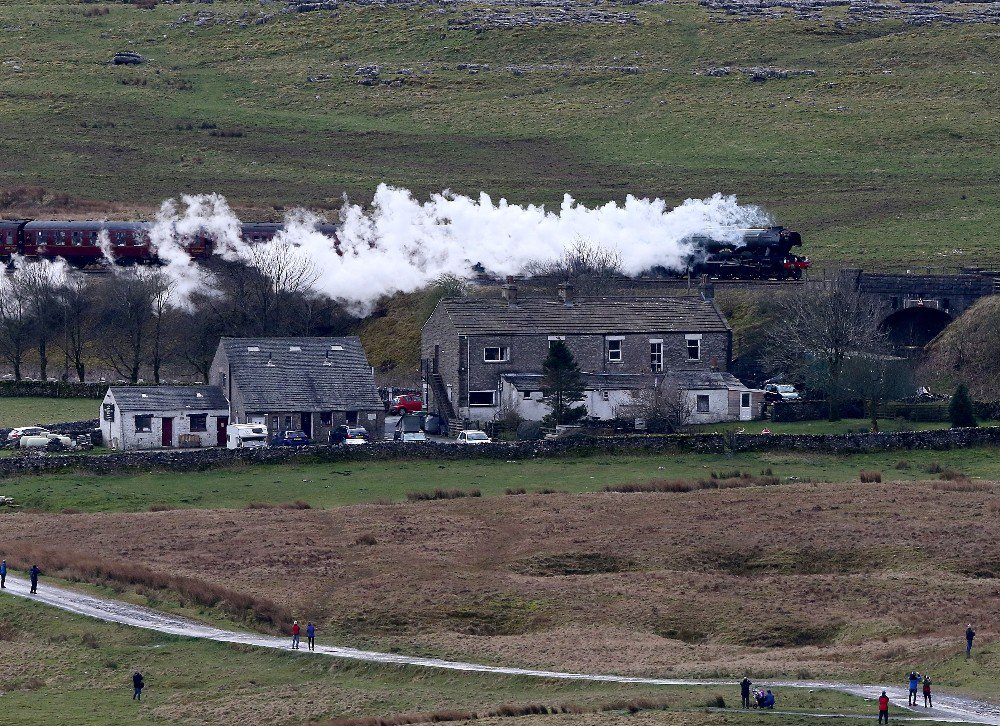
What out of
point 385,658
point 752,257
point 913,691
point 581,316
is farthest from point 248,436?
point 913,691

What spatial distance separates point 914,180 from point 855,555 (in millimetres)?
80318

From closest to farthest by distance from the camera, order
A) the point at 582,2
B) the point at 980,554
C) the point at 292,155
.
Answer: the point at 980,554 < the point at 292,155 < the point at 582,2

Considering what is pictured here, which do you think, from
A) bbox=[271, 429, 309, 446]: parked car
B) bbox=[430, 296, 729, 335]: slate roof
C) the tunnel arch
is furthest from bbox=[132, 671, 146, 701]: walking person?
the tunnel arch

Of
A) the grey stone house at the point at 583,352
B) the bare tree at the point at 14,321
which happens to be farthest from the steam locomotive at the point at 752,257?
the bare tree at the point at 14,321

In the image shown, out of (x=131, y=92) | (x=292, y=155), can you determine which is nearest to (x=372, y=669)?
(x=292, y=155)

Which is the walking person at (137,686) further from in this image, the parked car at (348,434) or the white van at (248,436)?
the parked car at (348,434)

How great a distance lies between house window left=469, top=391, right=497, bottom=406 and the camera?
251ft

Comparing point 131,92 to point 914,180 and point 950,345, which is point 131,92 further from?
point 950,345

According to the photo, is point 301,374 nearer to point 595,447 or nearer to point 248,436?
point 248,436

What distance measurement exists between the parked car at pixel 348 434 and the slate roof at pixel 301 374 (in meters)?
0.79

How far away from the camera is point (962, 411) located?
69750 millimetres

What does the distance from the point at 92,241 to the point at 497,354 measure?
106ft

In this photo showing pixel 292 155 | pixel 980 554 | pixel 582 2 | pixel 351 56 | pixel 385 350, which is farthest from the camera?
pixel 582 2

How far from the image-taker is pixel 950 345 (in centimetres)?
8238
